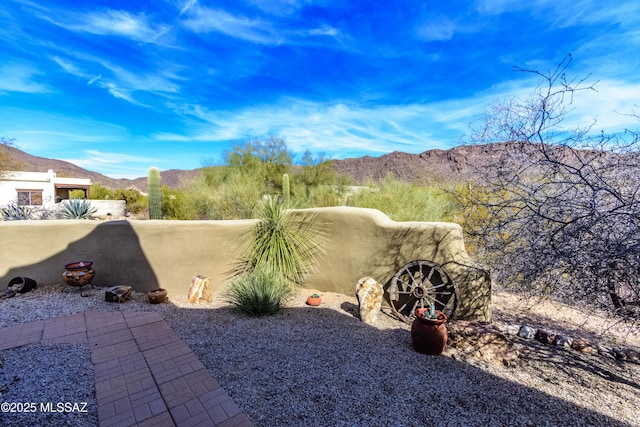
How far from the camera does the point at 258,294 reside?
4.16 metres

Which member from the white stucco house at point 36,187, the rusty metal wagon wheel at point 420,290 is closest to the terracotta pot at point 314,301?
the rusty metal wagon wheel at point 420,290

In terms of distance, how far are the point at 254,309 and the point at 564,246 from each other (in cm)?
387

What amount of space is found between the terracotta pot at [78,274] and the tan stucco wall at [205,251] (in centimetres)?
38

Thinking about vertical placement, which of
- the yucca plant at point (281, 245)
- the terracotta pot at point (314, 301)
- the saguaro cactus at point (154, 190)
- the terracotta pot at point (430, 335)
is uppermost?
the saguaro cactus at point (154, 190)

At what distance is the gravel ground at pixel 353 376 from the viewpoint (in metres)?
2.21

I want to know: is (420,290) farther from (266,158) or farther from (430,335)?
(266,158)

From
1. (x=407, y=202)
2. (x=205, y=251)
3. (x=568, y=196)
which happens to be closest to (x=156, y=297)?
(x=205, y=251)

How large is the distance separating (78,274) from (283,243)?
3.25 metres

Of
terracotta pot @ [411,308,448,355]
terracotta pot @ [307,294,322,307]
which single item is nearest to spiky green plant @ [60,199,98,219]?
terracotta pot @ [307,294,322,307]

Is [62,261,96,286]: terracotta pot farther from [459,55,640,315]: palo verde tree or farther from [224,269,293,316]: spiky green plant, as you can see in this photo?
[459,55,640,315]: palo verde tree

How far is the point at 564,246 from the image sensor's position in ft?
9.17

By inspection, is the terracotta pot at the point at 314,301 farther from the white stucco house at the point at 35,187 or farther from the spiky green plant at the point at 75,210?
the white stucco house at the point at 35,187

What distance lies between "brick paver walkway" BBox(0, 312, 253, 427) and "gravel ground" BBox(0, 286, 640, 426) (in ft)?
0.37

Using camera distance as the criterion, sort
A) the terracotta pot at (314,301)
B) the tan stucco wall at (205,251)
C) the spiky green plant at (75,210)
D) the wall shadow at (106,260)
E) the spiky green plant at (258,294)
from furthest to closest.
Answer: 1. the spiky green plant at (75,210)
2. the wall shadow at (106,260)
3. the terracotta pot at (314,301)
4. the tan stucco wall at (205,251)
5. the spiky green plant at (258,294)
